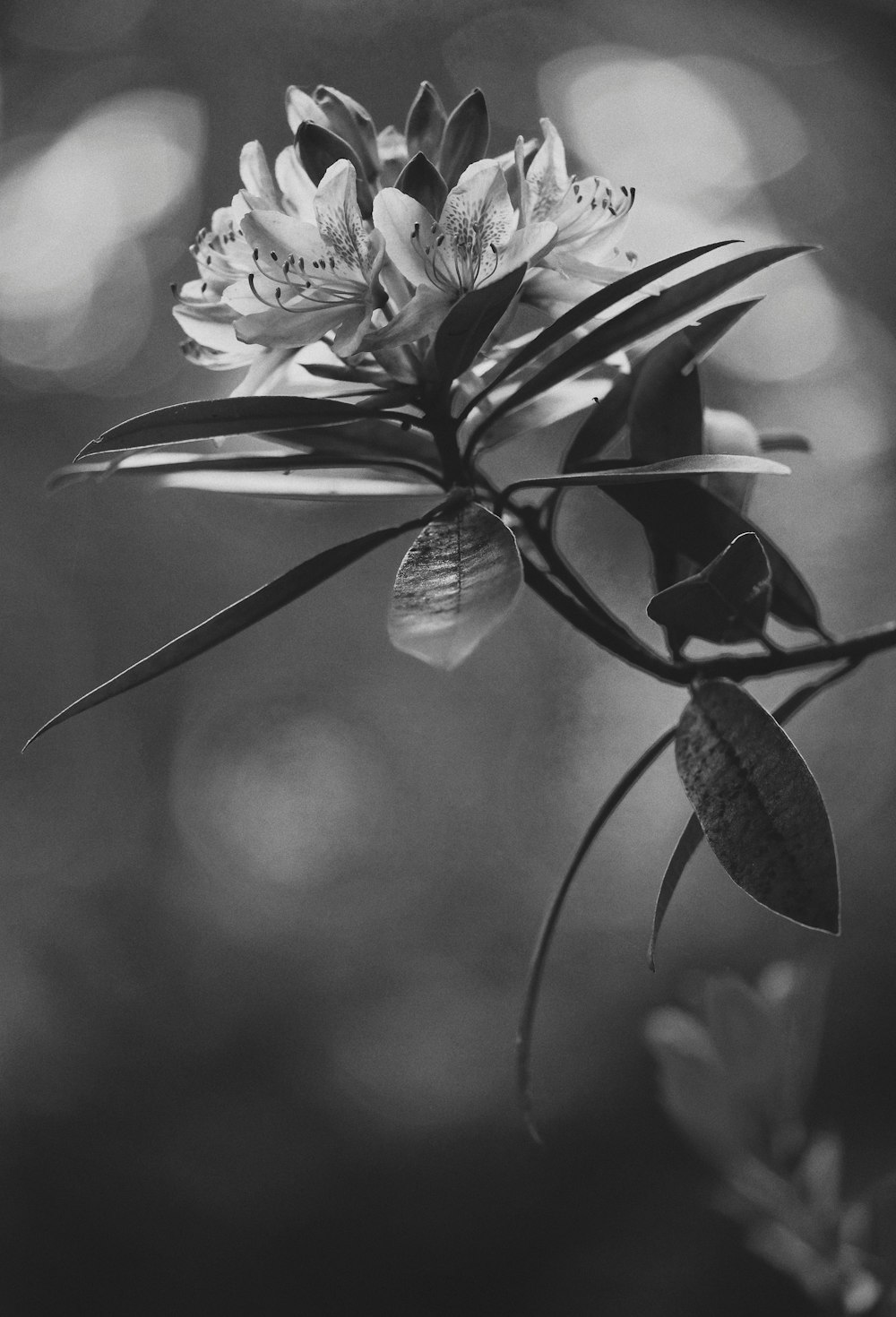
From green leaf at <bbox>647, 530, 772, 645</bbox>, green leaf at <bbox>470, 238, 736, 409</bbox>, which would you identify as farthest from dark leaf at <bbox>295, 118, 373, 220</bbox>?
green leaf at <bbox>647, 530, 772, 645</bbox>

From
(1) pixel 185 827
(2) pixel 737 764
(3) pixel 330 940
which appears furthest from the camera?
(1) pixel 185 827

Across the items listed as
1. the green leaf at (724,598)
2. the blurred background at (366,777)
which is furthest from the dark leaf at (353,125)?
the blurred background at (366,777)

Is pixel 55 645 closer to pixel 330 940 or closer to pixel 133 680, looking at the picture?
pixel 330 940

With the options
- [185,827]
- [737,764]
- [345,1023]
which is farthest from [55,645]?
[737,764]

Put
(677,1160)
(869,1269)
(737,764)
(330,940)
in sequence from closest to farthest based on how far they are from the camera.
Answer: (737,764) → (869,1269) → (677,1160) → (330,940)

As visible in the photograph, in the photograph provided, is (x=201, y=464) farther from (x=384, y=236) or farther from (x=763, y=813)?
(x=763, y=813)

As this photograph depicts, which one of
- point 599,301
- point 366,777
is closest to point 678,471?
point 599,301
